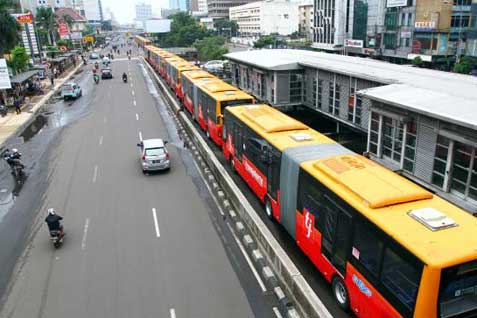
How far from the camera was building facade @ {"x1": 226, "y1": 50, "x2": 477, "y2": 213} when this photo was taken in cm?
1257

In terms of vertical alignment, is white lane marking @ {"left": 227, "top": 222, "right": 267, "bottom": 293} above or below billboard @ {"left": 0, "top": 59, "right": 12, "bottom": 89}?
below

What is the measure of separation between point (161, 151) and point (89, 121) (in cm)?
1534

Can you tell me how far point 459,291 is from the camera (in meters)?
6.79

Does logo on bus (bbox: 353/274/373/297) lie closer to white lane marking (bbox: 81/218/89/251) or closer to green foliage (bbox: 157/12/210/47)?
white lane marking (bbox: 81/218/89/251)

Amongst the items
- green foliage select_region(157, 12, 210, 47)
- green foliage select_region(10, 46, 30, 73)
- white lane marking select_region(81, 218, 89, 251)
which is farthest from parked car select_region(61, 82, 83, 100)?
green foliage select_region(157, 12, 210, 47)

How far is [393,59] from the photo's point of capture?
6506cm

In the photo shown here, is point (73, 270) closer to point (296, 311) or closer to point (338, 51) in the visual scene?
point (296, 311)

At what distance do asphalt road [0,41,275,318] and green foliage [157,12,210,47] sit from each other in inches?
3660

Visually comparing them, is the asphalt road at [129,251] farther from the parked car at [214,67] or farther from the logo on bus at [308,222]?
the parked car at [214,67]

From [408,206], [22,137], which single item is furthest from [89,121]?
[408,206]

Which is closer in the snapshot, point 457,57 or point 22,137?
point 22,137

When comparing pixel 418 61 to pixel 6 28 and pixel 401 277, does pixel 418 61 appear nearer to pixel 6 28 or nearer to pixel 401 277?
pixel 6 28

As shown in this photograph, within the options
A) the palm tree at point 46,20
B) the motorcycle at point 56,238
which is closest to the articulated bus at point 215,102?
the motorcycle at point 56,238

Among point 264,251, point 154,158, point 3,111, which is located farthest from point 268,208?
point 3,111
